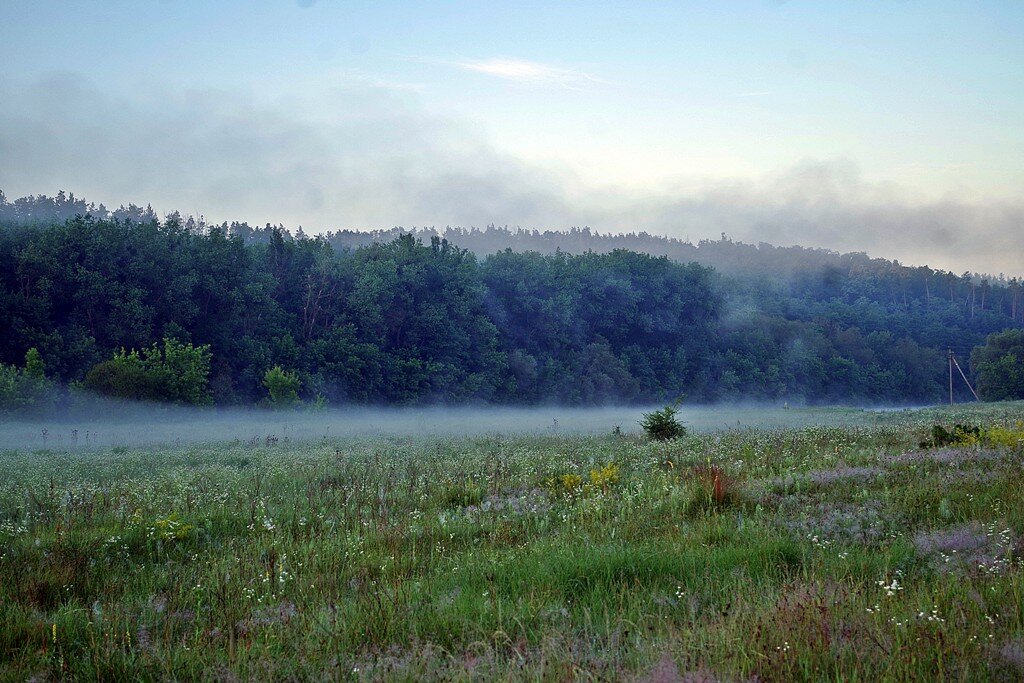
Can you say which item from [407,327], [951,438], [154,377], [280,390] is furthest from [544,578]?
[407,327]

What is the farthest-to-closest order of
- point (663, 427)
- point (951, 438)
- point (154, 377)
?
point (154, 377) < point (663, 427) < point (951, 438)

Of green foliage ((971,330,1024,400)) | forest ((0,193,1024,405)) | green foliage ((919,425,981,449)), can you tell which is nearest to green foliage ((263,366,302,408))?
forest ((0,193,1024,405))

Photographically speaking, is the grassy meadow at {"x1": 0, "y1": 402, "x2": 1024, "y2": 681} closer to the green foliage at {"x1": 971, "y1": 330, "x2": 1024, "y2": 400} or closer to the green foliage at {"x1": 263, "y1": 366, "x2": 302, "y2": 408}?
the green foliage at {"x1": 263, "y1": 366, "x2": 302, "y2": 408}

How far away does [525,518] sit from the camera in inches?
333

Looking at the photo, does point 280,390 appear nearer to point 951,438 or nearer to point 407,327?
point 407,327

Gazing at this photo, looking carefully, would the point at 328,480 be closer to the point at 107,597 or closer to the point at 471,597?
the point at 107,597

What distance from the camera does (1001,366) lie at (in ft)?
317

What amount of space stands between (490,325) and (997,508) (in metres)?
72.5

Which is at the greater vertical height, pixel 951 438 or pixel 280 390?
pixel 951 438

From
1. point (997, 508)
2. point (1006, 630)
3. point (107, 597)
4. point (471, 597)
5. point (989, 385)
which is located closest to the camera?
point (1006, 630)

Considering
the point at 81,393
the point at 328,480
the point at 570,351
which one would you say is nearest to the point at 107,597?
the point at 328,480

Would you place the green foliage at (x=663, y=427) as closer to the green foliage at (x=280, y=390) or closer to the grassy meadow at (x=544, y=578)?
the grassy meadow at (x=544, y=578)

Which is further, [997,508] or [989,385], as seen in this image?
[989,385]

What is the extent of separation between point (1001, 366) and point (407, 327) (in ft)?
254
